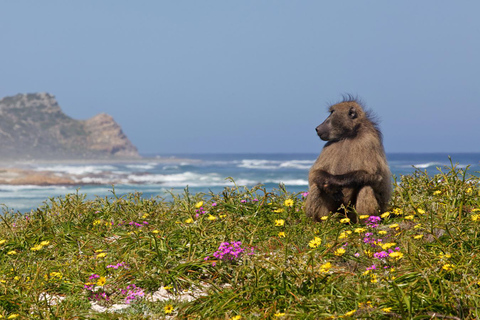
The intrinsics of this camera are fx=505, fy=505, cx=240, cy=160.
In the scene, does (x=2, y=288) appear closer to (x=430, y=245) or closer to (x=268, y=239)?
(x=268, y=239)

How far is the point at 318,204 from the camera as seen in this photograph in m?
5.68

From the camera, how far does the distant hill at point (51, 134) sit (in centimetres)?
11094

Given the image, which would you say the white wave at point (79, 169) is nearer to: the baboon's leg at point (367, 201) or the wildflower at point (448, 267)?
the baboon's leg at point (367, 201)

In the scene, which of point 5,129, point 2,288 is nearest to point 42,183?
point 2,288

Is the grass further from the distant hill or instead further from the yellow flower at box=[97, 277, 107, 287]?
the distant hill

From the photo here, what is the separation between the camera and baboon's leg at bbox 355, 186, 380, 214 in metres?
5.41

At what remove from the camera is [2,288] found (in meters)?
4.27

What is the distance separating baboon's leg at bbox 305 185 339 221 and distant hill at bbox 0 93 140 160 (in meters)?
108

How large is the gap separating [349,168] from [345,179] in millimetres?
131

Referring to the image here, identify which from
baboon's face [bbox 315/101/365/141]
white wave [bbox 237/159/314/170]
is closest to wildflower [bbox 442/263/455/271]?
baboon's face [bbox 315/101/365/141]

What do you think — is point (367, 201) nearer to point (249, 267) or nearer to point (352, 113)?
point (352, 113)

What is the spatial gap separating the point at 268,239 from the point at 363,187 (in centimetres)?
120

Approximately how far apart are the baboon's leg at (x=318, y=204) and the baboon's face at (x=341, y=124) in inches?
25.1

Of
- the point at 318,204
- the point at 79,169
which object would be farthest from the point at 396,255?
the point at 79,169
